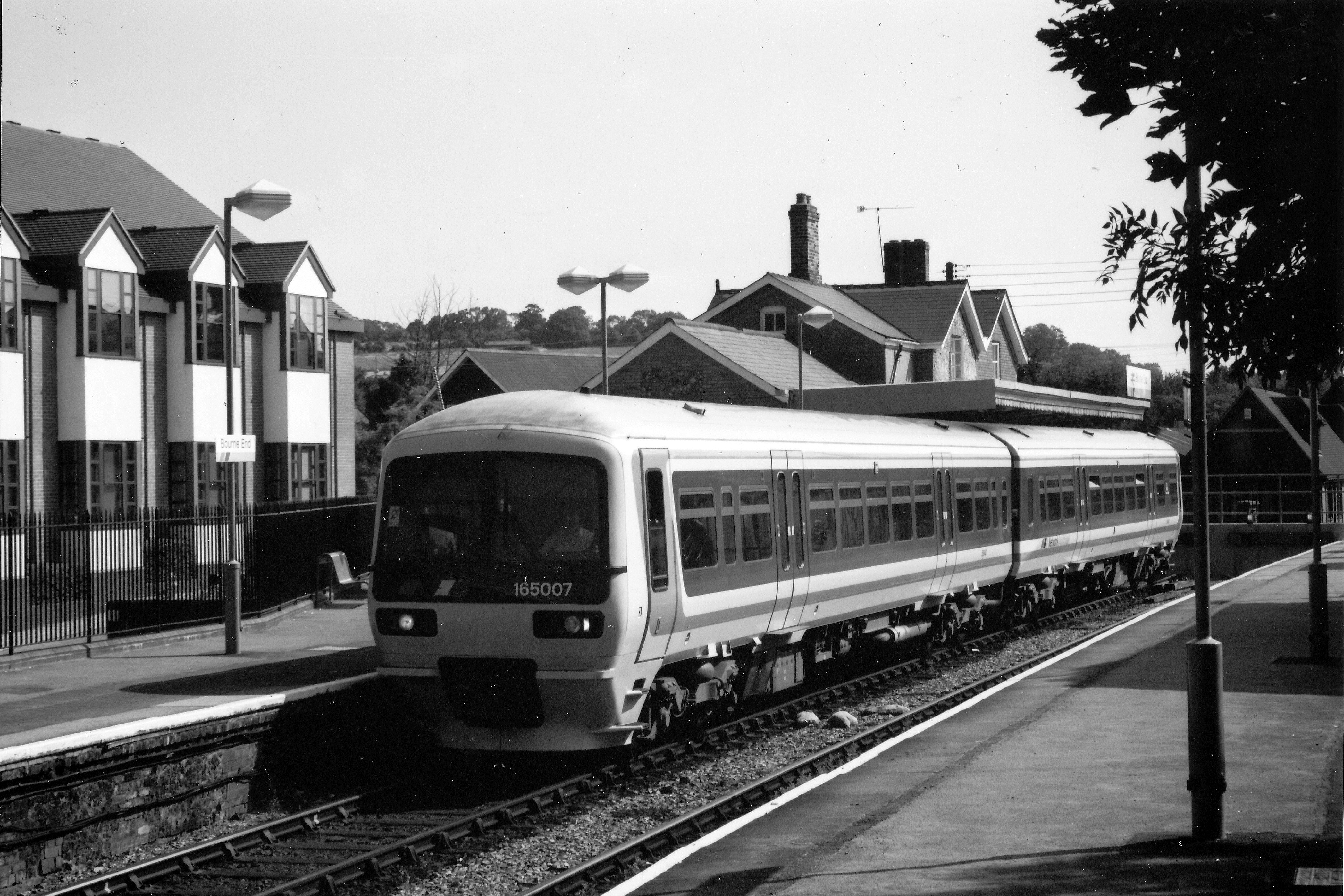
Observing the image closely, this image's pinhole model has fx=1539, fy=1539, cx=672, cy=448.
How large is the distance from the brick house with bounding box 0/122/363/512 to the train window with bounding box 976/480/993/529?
14.6m

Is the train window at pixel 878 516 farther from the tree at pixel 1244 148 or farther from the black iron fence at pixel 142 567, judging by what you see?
the tree at pixel 1244 148

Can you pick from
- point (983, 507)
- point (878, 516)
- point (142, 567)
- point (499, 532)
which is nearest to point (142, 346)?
point (142, 567)

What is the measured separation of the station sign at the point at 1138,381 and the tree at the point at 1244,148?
3522 cm

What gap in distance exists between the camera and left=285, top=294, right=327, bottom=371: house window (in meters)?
37.2

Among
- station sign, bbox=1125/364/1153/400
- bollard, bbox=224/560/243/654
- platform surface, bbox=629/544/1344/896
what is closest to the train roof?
platform surface, bbox=629/544/1344/896

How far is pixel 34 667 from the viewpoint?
53.0ft

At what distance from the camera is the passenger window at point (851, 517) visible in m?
16.3

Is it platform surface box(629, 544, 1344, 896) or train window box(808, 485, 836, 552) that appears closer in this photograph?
platform surface box(629, 544, 1344, 896)

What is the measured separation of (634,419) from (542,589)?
5.49 feet

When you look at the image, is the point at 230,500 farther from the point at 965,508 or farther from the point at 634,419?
the point at 965,508

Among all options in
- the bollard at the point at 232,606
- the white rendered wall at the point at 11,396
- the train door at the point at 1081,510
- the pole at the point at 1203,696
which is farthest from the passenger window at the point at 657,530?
the white rendered wall at the point at 11,396

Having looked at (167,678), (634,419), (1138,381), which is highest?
(1138,381)

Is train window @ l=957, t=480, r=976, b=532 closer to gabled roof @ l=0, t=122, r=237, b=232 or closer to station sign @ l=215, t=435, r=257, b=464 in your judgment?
station sign @ l=215, t=435, r=257, b=464

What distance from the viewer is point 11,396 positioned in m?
29.2
